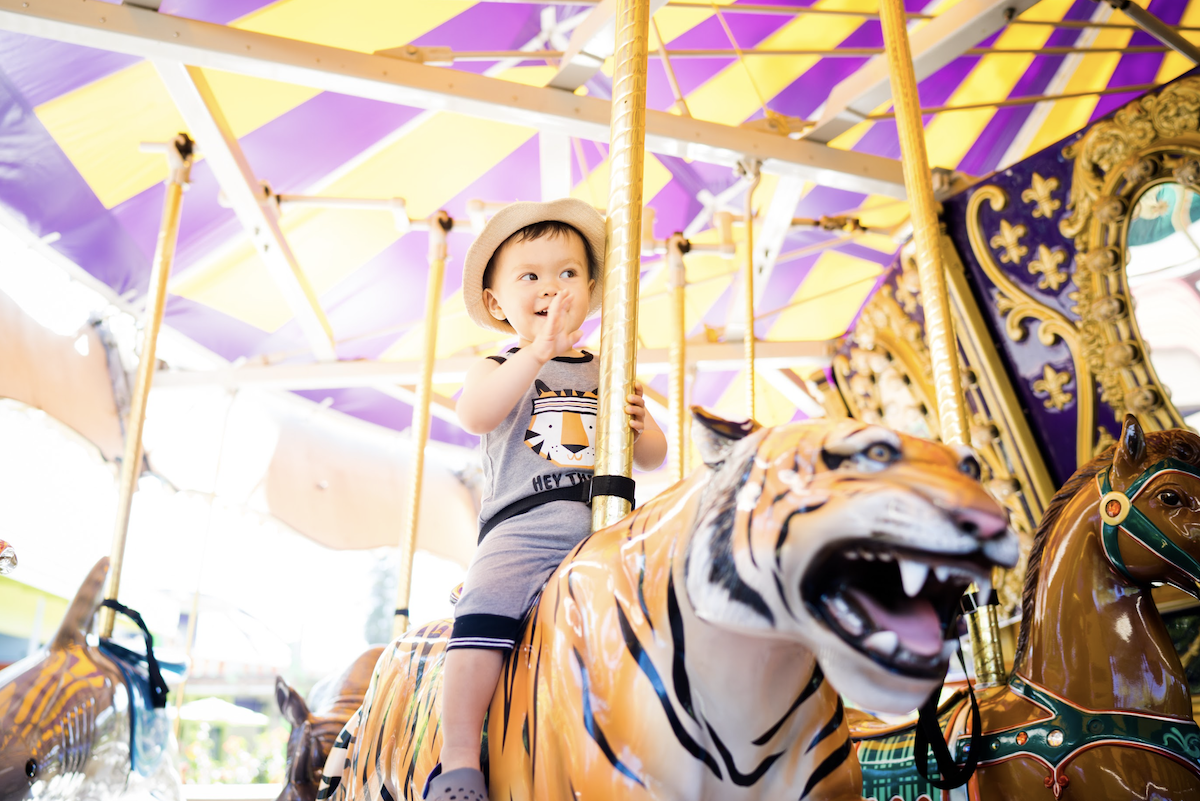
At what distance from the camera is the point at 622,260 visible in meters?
1.28

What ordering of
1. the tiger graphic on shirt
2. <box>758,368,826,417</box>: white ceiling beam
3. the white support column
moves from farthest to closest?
1. <box>758,368,826,417</box>: white ceiling beam
2. the white support column
3. the tiger graphic on shirt

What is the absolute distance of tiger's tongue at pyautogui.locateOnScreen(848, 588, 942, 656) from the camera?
1.99 feet

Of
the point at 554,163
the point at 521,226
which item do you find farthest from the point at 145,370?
the point at 554,163

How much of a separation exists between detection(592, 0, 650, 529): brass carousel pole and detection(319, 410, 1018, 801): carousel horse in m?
0.22

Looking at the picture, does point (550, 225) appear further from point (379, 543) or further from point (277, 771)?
point (277, 771)

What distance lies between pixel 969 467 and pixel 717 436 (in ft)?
0.70

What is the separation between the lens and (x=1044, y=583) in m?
1.75

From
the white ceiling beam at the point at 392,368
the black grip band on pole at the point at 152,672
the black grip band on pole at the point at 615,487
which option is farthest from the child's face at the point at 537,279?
the white ceiling beam at the point at 392,368

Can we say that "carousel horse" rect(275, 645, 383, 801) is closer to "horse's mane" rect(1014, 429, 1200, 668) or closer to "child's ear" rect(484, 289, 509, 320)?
"child's ear" rect(484, 289, 509, 320)

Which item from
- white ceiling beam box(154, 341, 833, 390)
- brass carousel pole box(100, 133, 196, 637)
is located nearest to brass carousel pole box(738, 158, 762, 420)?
white ceiling beam box(154, 341, 833, 390)

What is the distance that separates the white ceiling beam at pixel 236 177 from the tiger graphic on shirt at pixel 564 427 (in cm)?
274

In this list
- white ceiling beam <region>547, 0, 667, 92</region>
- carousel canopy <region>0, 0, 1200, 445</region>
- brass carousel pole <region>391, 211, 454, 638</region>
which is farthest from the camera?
brass carousel pole <region>391, 211, 454, 638</region>

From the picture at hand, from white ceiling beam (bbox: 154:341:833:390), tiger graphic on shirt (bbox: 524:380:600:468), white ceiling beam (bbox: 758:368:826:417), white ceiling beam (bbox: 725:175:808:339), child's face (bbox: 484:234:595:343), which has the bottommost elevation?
tiger graphic on shirt (bbox: 524:380:600:468)

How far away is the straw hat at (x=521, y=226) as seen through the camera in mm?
1357
